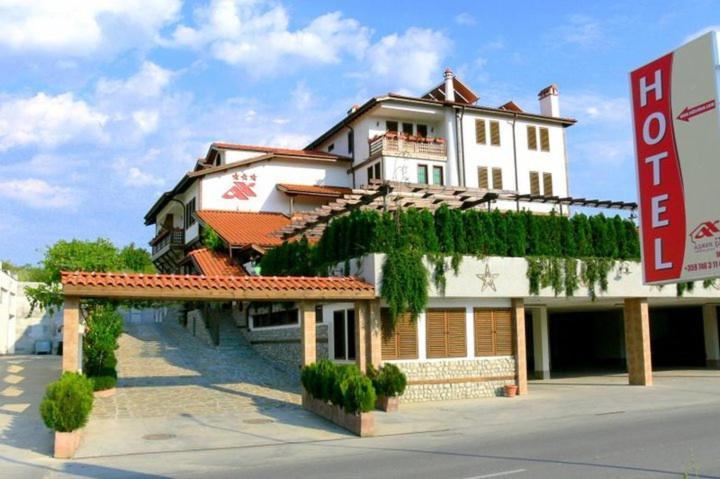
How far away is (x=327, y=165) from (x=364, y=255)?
65.0 ft

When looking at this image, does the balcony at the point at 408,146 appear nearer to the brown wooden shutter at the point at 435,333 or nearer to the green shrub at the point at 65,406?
the brown wooden shutter at the point at 435,333

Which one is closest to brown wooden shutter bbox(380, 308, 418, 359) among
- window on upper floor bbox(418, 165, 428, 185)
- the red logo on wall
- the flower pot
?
the flower pot

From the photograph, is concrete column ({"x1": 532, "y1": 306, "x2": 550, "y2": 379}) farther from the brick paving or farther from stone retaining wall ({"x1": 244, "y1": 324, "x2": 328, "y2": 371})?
the brick paving

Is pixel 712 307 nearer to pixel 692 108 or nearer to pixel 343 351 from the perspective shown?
pixel 343 351

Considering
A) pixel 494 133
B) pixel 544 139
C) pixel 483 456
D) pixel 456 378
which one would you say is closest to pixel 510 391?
pixel 456 378

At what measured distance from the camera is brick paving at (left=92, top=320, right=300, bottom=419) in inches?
744

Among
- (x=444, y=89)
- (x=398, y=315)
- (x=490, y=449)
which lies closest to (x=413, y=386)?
(x=398, y=315)

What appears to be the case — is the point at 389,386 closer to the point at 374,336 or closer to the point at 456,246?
the point at 374,336

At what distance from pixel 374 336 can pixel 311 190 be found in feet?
59.5

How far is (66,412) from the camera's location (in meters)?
13.6

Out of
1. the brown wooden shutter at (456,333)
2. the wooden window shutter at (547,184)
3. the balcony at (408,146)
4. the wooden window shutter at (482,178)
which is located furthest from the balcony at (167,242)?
Result: the brown wooden shutter at (456,333)

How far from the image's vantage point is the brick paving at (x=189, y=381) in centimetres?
1889

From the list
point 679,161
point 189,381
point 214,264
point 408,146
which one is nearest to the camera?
point 679,161

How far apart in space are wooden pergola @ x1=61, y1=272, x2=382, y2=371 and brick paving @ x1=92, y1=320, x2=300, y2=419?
6.00ft
